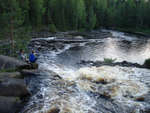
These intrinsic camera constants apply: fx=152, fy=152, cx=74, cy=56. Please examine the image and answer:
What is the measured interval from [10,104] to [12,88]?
1749 mm

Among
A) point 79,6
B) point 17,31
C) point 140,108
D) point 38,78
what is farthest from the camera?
point 79,6

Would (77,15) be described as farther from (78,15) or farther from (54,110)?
(54,110)

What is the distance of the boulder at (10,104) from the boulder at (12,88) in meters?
0.77

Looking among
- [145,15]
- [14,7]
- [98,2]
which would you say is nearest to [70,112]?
[14,7]

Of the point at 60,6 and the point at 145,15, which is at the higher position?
the point at 60,6

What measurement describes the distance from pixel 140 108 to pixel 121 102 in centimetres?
163

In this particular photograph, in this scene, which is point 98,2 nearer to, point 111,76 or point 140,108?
point 111,76

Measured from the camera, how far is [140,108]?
1305 cm

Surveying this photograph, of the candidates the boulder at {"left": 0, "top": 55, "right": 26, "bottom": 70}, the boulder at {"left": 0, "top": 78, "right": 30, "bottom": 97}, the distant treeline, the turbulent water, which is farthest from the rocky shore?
the distant treeline

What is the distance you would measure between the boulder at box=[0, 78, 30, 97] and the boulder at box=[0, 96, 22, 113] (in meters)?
0.77

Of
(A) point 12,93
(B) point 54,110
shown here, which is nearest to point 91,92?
(B) point 54,110

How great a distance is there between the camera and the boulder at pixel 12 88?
515 inches

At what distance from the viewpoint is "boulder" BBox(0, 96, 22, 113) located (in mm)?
11672

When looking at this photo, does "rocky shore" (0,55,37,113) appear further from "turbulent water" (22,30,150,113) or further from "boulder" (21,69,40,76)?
"turbulent water" (22,30,150,113)
